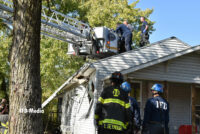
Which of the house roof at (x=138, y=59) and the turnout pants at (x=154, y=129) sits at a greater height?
A: the house roof at (x=138, y=59)

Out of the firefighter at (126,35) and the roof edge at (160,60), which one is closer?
the roof edge at (160,60)

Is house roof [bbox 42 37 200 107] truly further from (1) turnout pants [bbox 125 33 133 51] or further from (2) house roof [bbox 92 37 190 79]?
(1) turnout pants [bbox 125 33 133 51]

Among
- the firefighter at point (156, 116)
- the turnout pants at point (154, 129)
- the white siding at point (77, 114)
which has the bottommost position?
the white siding at point (77, 114)

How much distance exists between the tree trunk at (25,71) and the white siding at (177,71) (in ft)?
21.8

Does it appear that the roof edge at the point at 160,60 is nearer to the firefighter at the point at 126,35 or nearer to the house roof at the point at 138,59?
the house roof at the point at 138,59

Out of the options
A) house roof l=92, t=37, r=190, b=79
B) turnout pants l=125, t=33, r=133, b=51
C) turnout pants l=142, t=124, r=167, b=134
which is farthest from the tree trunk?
turnout pants l=125, t=33, r=133, b=51

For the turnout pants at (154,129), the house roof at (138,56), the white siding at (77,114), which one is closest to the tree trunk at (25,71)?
the turnout pants at (154,129)

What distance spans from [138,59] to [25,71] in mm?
7744

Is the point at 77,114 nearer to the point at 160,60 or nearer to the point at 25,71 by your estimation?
the point at 160,60

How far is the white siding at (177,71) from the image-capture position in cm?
1206

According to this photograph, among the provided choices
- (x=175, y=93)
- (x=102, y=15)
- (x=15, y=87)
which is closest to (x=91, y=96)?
(x=175, y=93)

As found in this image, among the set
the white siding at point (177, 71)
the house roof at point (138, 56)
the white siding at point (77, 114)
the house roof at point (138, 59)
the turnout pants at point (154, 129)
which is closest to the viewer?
the turnout pants at point (154, 129)

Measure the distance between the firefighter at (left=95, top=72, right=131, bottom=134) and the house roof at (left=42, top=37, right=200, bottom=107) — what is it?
19.2 feet

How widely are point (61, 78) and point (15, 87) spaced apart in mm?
17250
